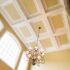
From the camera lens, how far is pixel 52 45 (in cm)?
788

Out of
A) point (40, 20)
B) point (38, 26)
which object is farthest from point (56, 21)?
point (38, 26)

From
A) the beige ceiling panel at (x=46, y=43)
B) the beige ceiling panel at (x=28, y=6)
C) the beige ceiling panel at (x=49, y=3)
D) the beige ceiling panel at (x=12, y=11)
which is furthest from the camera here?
the beige ceiling panel at (x=46, y=43)

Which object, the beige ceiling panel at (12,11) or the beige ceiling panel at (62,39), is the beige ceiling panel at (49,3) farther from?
the beige ceiling panel at (62,39)

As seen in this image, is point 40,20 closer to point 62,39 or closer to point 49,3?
point 49,3

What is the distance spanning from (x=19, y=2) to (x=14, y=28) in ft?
6.21

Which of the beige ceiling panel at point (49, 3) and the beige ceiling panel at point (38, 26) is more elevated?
the beige ceiling panel at point (49, 3)

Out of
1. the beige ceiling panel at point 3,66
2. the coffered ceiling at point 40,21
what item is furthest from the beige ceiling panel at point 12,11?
the beige ceiling panel at point 3,66

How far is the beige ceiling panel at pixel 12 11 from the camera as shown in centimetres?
602

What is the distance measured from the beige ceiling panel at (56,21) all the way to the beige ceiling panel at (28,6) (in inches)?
38.0

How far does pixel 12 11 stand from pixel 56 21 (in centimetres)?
234

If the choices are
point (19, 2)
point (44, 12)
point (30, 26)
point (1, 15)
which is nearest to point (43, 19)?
point (44, 12)

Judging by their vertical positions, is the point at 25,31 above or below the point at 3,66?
above

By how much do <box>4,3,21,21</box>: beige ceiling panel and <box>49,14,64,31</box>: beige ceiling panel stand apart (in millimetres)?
1760

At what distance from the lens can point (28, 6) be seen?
19.2 feet
